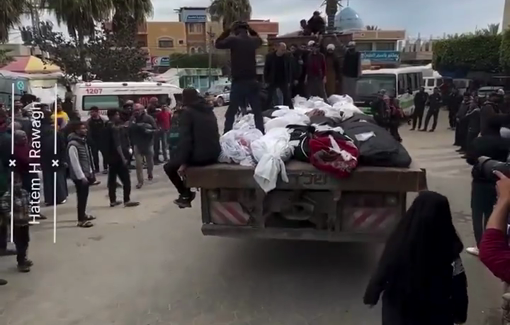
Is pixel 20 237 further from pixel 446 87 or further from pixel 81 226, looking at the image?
pixel 446 87

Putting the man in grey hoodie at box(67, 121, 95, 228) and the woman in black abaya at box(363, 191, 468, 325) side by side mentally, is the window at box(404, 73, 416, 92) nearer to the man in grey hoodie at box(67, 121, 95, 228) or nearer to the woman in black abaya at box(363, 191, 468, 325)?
the man in grey hoodie at box(67, 121, 95, 228)

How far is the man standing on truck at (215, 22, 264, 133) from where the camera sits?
660cm

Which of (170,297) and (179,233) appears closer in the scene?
(170,297)

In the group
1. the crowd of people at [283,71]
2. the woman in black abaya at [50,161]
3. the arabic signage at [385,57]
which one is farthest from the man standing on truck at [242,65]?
the arabic signage at [385,57]

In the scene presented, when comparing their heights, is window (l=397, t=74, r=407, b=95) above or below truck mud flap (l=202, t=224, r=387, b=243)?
above

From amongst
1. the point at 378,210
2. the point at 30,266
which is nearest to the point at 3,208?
the point at 30,266

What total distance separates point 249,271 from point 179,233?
176 cm

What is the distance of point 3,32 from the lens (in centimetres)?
1413

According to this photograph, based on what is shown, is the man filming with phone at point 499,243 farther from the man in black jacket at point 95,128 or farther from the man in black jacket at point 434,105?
the man in black jacket at point 434,105

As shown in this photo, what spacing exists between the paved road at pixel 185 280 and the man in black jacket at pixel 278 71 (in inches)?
91.0

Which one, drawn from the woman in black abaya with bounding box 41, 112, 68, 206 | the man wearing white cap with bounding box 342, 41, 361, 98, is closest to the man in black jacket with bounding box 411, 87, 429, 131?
the man wearing white cap with bounding box 342, 41, 361, 98

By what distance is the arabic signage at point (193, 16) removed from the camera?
217ft

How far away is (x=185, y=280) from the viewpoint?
5.59 metres

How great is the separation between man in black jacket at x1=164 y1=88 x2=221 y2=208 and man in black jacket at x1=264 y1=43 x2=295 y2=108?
291 centimetres
